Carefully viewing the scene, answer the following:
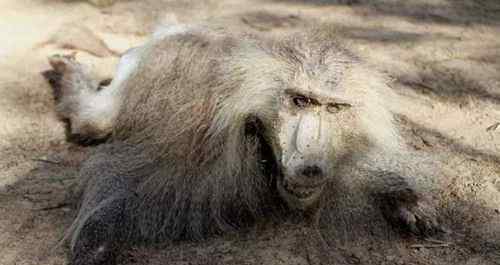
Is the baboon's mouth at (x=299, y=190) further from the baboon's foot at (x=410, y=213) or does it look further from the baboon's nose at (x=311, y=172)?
the baboon's foot at (x=410, y=213)

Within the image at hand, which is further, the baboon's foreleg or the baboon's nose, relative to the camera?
the baboon's foreleg

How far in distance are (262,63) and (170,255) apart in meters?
0.85

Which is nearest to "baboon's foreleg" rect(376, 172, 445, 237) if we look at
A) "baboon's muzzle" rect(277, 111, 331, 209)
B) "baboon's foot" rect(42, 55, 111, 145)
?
"baboon's muzzle" rect(277, 111, 331, 209)

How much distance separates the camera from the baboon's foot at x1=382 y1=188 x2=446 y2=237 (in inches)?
111

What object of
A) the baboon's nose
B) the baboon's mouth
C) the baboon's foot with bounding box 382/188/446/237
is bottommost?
the baboon's foot with bounding box 382/188/446/237

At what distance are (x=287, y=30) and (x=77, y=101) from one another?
1695mm

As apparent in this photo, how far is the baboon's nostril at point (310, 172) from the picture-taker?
2293 millimetres

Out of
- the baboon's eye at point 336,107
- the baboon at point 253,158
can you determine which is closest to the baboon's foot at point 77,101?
the baboon at point 253,158

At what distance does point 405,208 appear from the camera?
2.85m

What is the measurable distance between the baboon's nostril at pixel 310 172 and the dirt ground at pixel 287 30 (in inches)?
17.9

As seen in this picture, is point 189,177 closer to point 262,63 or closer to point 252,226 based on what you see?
point 252,226

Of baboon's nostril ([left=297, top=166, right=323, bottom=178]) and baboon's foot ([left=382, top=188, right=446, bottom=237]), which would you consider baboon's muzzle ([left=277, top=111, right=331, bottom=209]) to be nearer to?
baboon's nostril ([left=297, top=166, right=323, bottom=178])

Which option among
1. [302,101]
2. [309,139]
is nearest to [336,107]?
[302,101]

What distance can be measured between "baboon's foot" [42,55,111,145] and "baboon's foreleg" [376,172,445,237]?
1523 millimetres
